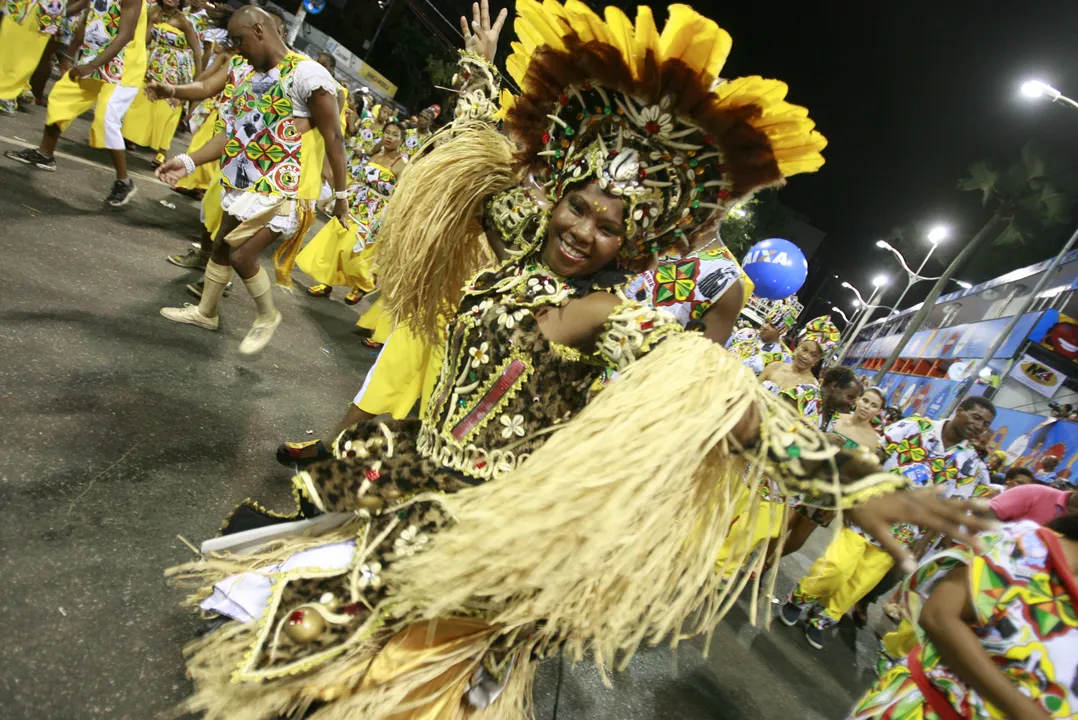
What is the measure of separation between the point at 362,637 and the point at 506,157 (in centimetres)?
161

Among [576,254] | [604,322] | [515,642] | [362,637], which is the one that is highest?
[576,254]

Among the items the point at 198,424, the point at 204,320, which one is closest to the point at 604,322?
the point at 198,424

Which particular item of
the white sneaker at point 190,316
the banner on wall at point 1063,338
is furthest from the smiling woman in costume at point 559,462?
the banner on wall at point 1063,338

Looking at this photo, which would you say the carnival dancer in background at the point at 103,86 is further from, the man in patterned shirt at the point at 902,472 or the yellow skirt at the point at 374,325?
the man in patterned shirt at the point at 902,472

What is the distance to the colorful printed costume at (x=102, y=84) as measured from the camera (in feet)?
17.7

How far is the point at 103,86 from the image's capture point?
5527 mm

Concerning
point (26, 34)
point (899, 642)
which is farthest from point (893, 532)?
point (26, 34)

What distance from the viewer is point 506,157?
2162mm

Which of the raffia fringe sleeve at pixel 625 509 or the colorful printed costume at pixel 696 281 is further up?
the colorful printed costume at pixel 696 281

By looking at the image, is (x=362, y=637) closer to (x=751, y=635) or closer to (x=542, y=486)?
(x=542, y=486)

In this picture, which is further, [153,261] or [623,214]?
[153,261]

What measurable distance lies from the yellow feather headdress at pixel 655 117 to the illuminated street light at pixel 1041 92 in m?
14.2

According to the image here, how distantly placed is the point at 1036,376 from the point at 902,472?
16502mm

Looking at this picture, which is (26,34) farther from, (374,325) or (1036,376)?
(1036,376)
